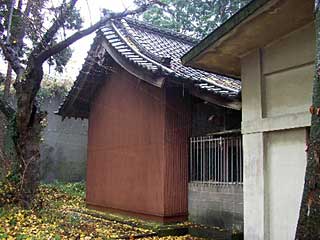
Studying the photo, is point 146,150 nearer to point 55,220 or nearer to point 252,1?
point 55,220

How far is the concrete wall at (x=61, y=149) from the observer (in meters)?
19.0

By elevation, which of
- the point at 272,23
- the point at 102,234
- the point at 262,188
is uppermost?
the point at 272,23

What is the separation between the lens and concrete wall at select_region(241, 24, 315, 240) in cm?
582

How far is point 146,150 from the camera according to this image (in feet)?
35.1

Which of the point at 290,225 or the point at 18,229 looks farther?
the point at 18,229

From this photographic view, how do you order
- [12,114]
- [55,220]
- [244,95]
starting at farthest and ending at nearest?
[12,114], [55,220], [244,95]

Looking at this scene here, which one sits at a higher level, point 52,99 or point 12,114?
point 52,99

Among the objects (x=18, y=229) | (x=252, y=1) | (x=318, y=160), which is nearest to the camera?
(x=318, y=160)

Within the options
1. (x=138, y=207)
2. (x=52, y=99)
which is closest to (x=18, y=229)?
(x=138, y=207)

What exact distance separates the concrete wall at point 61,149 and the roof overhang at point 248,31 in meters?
13.3

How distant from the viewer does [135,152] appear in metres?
11.2

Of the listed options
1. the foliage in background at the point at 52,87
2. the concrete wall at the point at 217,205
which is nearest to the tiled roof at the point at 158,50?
the concrete wall at the point at 217,205

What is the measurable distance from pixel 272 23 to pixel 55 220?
21.6ft

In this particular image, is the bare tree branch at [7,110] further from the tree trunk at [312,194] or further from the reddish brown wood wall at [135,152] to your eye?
the tree trunk at [312,194]
